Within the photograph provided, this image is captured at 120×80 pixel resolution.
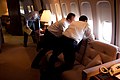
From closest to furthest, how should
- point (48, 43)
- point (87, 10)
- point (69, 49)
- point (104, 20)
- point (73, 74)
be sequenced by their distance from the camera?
1. point (73, 74)
2. point (69, 49)
3. point (104, 20)
4. point (87, 10)
5. point (48, 43)

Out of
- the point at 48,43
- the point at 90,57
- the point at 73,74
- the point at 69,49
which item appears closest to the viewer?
the point at 73,74

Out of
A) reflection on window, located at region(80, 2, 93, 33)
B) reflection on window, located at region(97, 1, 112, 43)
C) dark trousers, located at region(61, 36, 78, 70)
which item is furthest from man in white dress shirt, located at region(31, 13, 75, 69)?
reflection on window, located at region(97, 1, 112, 43)

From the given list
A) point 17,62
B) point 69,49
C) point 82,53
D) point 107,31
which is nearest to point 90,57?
point 82,53

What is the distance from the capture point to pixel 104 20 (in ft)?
9.98

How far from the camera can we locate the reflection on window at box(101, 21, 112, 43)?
3020mm

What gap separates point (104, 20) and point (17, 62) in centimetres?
255

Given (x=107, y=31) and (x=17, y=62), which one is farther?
(x=17, y=62)

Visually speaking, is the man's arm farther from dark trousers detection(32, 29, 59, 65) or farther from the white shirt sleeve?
dark trousers detection(32, 29, 59, 65)

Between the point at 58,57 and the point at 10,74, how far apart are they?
1183mm

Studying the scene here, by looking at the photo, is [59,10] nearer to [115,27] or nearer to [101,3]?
[101,3]

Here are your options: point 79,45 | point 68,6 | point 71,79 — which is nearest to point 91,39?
point 79,45

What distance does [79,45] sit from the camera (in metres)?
3.14

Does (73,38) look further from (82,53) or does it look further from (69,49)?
(82,53)

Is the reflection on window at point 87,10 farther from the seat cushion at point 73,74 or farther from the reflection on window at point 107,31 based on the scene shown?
the seat cushion at point 73,74
